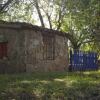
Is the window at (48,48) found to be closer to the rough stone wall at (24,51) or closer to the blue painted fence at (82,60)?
the rough stone wall at (24,51)

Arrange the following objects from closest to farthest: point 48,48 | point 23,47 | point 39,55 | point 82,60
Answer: point 23,47
point 39,55
point 48,48
point 82,60

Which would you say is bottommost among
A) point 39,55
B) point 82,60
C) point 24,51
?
point 82,60

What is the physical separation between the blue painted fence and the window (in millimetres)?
3200

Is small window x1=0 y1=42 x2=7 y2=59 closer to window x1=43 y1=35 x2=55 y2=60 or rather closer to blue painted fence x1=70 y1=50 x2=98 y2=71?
window x1=43 y1=35 x2=55 y2=60

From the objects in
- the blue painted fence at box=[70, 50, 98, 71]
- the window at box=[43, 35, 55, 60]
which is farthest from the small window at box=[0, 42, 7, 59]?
the blue painted fence at box=[70, 50, 98, 71]

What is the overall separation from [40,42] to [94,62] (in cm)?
733

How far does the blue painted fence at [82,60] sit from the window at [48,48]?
126 inches

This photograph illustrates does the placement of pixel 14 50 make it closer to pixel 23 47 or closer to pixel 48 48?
pixel 23 47

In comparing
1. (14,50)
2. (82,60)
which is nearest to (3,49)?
(14,50)

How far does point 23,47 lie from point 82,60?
732 cm

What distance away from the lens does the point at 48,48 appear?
20.4m

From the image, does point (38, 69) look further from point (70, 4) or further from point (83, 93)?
point (83, 93)

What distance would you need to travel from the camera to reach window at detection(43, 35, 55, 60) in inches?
790

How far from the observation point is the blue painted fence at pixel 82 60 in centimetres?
2383
